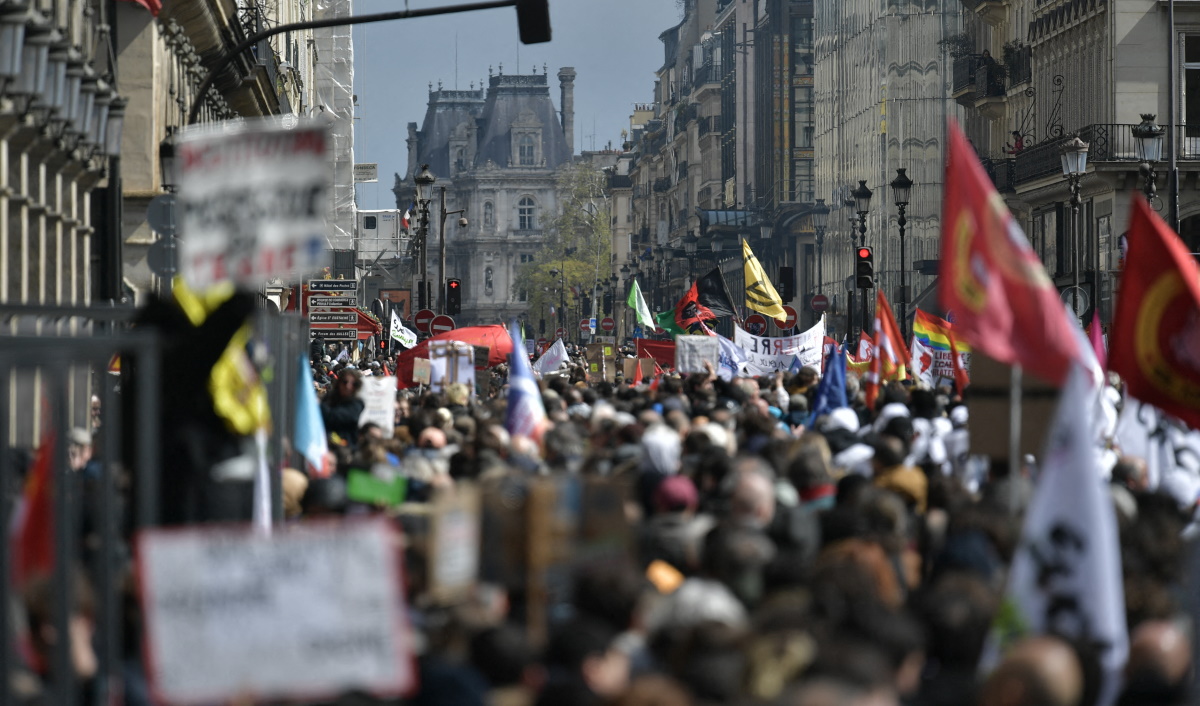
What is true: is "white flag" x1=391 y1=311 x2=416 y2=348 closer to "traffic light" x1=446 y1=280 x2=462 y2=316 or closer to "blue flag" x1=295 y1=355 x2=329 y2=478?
"traffic light" x1=446 y1=280 x2=462 y2=316

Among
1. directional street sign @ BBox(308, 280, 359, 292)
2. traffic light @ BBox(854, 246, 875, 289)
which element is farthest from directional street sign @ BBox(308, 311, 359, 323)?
traffic light @ BBox(854, 246, 875, 289)

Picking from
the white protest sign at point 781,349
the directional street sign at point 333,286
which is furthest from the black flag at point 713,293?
the white protest sign at point 781,349

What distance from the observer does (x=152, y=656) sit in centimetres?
586

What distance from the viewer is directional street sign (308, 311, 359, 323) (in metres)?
39.9

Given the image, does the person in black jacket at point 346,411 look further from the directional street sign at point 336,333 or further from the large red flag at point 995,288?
the directional street sign at point 336,333

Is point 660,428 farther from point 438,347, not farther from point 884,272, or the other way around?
point 884,272

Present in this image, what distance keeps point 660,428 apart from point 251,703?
5470 mm

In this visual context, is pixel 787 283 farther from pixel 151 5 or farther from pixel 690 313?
pixel 151 5

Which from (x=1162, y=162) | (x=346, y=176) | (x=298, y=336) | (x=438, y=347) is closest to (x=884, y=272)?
(x=346, y=176)

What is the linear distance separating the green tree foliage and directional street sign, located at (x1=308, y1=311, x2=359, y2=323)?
11166cm

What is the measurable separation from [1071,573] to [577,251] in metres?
154

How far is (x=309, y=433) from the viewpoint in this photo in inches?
511

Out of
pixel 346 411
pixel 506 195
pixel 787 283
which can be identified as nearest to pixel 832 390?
pixel 346 411

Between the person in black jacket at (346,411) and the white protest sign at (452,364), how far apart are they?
6.67 meters
